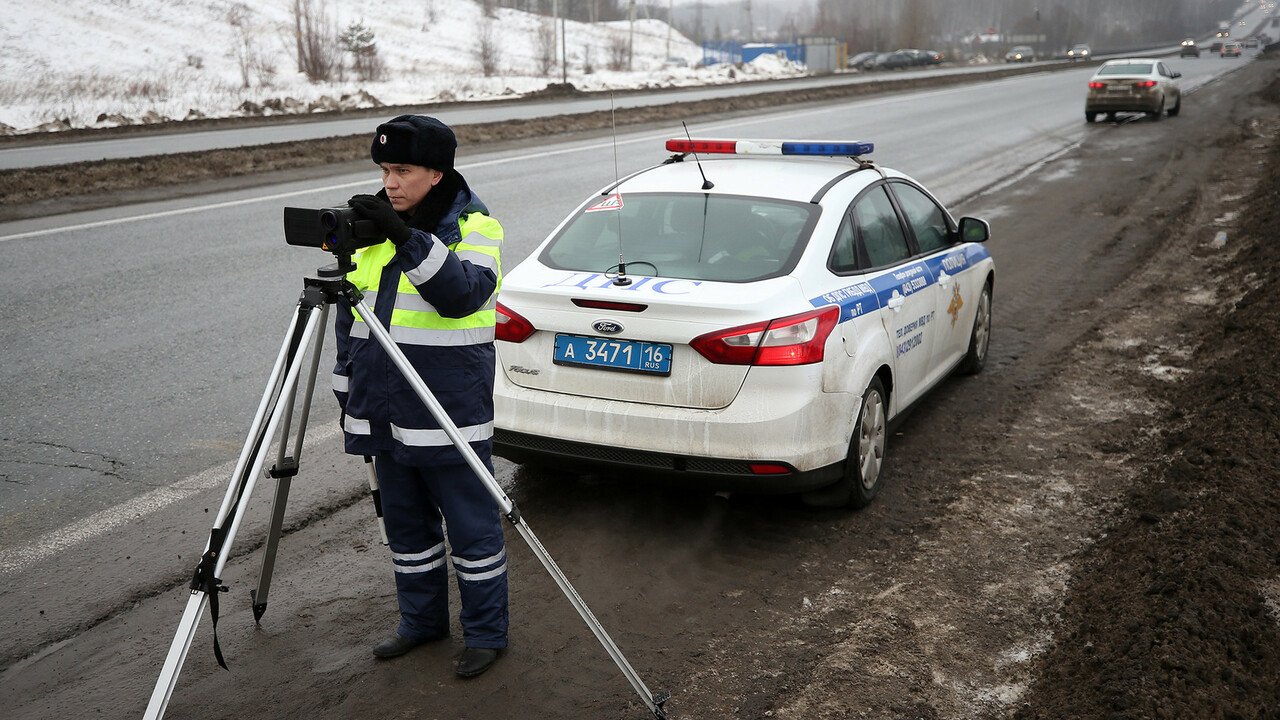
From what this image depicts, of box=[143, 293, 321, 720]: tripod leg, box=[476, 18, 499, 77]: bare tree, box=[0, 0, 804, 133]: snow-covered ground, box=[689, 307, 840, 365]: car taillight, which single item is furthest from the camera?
box=[476, 18, 499, 77]: bare tree

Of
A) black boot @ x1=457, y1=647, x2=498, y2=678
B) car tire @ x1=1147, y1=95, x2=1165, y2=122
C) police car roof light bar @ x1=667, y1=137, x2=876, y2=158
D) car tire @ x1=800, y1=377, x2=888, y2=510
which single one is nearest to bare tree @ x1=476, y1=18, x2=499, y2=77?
car tire @ x1=1147, y1=95, x2=1165, y2=122

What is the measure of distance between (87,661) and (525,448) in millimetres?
1845

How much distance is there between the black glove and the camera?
9.37 feet

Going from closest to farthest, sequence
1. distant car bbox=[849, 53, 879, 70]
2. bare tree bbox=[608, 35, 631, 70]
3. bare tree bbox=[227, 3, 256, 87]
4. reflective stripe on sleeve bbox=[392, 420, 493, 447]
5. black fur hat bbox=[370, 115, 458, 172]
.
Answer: black fur hat bbox=[370, 115, 458, 172] < reflective stripe on sleeve bbox=[392, 420, 493, 447] < bare tree bbox=[227, 3, 256, 87] < bare tree bbox=[608, 35, 631, 70] < distant car bbox=[849, 53, 879, 70]

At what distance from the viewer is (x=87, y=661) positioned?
3463 millimetres

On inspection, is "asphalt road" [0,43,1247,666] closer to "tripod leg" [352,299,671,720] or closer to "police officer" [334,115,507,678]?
"police officer" [334,115,507,678]

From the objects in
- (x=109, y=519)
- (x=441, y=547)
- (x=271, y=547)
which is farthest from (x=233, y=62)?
(x=441, y=547)

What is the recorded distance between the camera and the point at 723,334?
4156mm

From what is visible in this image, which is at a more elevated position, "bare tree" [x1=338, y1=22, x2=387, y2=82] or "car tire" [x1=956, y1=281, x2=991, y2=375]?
"bare tree" [x1=338, y1=22, x2=387, y2=82]

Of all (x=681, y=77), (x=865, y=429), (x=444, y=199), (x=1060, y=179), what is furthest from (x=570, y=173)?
(x=681, y=77)

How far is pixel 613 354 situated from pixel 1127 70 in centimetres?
2558

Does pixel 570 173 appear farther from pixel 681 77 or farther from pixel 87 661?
pixel 681 77

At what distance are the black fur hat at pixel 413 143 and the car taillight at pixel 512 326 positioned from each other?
1.39 meters

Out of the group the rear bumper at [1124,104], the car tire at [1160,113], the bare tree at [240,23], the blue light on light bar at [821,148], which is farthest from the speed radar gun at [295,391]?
Answer: the bare tree at [240,23]
